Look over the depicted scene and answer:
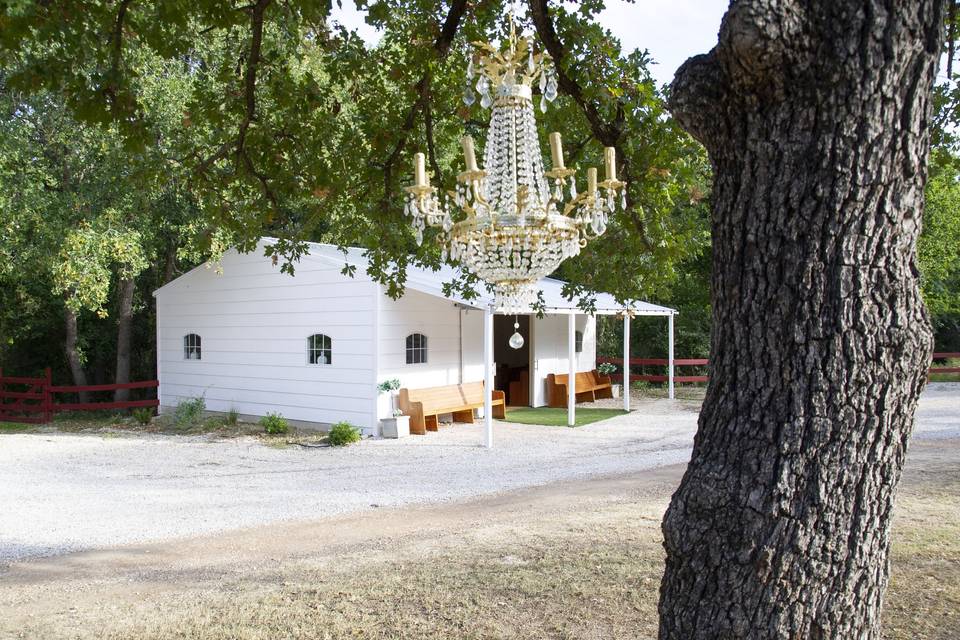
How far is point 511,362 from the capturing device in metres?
19.1

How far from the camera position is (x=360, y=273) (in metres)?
13.2

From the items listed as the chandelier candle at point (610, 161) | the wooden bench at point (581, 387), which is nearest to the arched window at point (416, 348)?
the wooden bench at point (581, 387)

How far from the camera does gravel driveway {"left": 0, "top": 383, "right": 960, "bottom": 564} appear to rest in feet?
24.9

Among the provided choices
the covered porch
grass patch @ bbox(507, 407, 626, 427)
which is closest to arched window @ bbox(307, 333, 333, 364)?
the covered porch

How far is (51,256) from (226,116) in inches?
403

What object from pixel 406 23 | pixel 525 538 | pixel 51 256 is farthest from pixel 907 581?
pixel 51 256

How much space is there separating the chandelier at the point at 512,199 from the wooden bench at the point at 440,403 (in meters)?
7.63

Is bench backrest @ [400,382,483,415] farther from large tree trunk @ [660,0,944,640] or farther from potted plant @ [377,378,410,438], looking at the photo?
large tree trunk @ [660,0,944,640]

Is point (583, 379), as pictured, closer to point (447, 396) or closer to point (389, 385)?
point (447, 396)

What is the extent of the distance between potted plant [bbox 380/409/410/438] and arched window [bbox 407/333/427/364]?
1206mm

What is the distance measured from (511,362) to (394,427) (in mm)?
6614

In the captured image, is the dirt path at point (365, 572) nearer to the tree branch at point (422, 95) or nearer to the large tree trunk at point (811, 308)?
the large tree trunk at point (811, 308)

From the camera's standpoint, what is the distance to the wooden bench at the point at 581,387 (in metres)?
17.4

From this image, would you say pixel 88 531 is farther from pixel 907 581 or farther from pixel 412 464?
pixel 907 581
